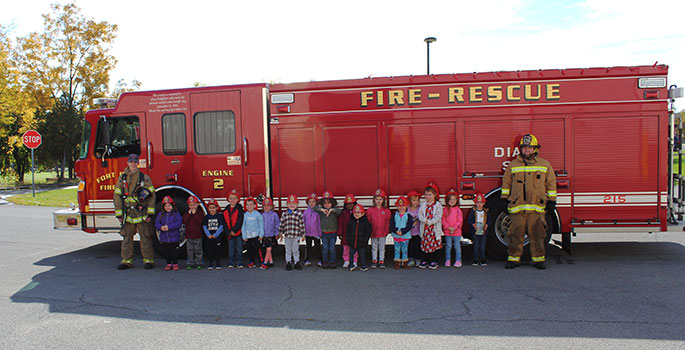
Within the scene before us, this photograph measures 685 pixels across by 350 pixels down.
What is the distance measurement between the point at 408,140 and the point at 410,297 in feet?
8.54

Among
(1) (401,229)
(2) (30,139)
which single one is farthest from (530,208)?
(2) (30,139)

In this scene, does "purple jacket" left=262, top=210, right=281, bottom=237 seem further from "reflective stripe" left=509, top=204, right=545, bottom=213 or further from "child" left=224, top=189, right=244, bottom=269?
"reflective stripe" left=509, top=204, right=545, bottom=213

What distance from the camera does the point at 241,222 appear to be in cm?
661

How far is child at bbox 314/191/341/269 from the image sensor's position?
21.3ft

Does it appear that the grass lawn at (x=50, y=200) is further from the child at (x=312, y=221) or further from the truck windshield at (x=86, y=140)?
the child at (x=312, y=221)

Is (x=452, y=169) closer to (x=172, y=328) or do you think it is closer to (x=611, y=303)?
(x=611, y=303)

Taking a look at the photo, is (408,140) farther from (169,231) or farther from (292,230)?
(169,231)

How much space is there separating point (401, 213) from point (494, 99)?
2214 mm

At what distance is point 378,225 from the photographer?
641 centimetres

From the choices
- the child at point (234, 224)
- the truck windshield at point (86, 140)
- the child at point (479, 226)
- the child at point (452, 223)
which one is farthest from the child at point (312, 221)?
the truck windshield at point (86, 140)

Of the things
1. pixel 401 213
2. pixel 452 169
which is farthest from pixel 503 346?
pixel 452 169

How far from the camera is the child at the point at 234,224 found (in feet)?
21.7

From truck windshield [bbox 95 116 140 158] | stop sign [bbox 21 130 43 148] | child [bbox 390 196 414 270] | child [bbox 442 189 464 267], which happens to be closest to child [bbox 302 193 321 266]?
child [bbox 390 196 414 270]

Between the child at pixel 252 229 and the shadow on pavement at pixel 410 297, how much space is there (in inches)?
12.6
